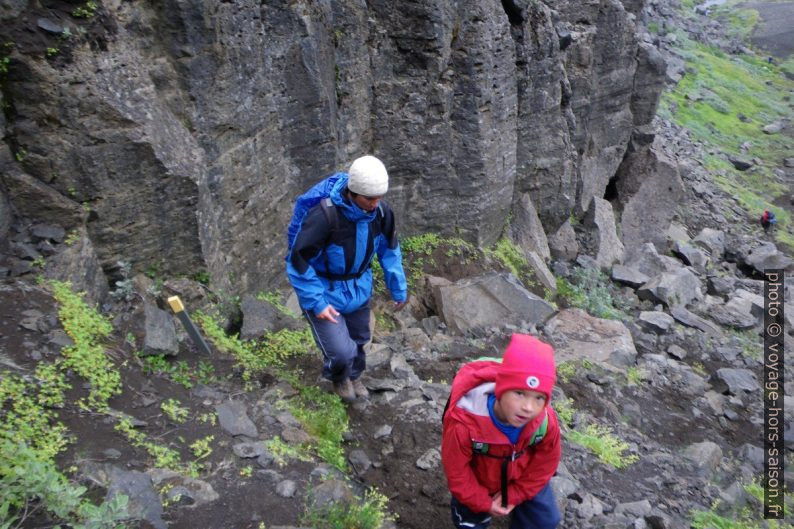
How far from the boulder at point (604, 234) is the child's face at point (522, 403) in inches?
406

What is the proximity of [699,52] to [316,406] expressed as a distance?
37810 mm

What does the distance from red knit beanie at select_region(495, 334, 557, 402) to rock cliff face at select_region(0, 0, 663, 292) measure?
13.1 ft

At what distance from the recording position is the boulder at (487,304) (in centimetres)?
882

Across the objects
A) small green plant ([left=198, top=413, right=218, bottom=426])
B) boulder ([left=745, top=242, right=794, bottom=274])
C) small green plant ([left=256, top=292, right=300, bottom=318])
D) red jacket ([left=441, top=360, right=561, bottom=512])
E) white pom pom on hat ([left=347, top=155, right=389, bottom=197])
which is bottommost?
boulder ([left=745, top=242, right=794, bottom=274])

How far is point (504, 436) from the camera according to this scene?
11.3 feet

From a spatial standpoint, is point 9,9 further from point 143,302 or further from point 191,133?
point 143,302

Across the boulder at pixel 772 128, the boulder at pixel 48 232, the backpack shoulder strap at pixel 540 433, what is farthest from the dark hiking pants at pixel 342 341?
the boulder at pixel 772 128

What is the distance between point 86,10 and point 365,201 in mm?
2837

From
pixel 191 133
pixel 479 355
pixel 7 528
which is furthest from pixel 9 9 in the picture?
pixel 479 355

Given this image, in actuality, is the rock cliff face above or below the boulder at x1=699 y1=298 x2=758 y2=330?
above

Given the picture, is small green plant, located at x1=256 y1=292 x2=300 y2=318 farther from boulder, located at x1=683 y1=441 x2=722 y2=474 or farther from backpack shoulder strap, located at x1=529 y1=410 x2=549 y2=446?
boulder, located at x1=683 y1=441 x2=722 y2=474

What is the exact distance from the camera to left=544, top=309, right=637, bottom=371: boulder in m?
8.69

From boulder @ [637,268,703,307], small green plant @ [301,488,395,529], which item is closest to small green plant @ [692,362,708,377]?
boulder @ [637,268,703,307]

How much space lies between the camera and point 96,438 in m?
4.06
